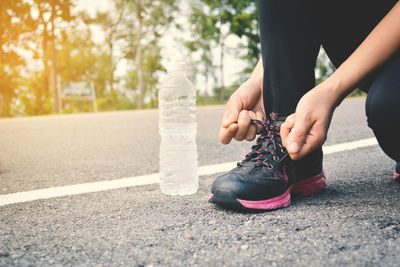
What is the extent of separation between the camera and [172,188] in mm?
1884

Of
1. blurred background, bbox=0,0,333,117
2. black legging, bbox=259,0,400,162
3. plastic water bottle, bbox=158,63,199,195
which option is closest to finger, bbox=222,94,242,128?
black legging, bbox=259,0,400,162

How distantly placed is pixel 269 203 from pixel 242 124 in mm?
347

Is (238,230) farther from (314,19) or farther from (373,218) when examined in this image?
(314,19)

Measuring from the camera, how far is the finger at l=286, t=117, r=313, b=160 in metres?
1.23

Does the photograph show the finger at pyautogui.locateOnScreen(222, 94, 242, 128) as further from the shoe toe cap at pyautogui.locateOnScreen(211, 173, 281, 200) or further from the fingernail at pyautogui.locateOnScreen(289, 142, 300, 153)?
the fingernail at pyautogui.locateOnScreen(289, 142, 300, 153)

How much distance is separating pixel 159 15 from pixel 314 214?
26.5 metres

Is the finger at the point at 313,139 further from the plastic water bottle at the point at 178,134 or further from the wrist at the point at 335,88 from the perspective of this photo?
the plastic water bottle at the point at 178,134

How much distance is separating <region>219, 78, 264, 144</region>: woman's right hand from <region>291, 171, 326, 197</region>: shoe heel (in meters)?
0.32

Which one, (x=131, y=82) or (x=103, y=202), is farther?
(x=131, y=82)

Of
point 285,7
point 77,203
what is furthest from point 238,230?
point 285,7

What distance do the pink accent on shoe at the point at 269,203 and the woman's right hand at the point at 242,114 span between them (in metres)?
0.28

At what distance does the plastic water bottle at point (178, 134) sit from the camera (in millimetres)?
2164

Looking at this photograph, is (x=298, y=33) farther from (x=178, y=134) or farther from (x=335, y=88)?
(x=178, y=134)

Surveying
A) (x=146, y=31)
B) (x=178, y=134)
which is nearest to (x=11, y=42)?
(x=146, y=31)
